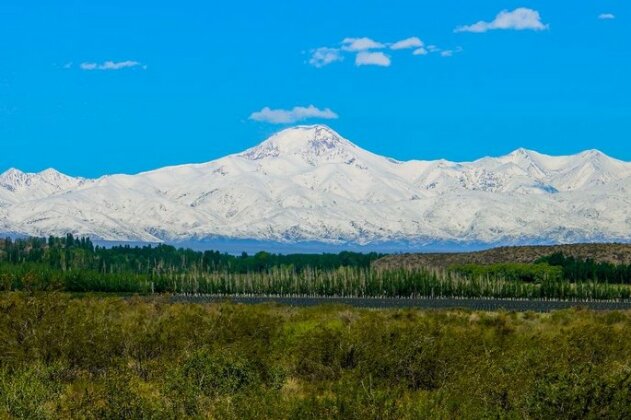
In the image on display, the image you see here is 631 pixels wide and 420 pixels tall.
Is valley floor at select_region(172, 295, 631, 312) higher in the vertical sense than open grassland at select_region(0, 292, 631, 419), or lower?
lower

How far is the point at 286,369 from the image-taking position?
39812 mm

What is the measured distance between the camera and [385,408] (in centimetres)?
2572

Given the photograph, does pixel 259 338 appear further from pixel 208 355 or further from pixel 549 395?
pixel 549 395

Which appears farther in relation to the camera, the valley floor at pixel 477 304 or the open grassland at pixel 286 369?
the valley floor at pixel 477 304

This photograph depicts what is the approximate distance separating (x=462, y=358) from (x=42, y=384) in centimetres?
1689

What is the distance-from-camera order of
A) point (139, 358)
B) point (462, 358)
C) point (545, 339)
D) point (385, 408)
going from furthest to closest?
point (545, 339), point (139, 358), point (462, 358), point (385, 408)

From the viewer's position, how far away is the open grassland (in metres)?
26.7

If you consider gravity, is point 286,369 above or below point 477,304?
above

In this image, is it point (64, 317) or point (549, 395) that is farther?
point (64, 317)

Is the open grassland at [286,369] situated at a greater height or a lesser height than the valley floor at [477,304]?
greater

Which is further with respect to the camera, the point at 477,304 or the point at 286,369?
the point at 477,304

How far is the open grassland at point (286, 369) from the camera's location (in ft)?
87.5

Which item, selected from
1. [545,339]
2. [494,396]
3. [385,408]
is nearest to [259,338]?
[545,339]

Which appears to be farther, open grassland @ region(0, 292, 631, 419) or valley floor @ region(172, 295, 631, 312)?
valley floor @ region(172, 295, 631, 312)
